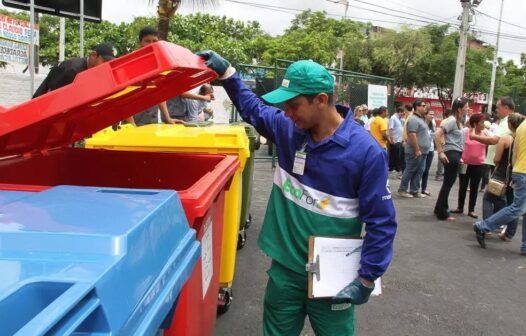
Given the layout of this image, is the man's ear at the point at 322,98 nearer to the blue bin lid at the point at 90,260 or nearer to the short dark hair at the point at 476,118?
the blue bin lid at the point at 90,260

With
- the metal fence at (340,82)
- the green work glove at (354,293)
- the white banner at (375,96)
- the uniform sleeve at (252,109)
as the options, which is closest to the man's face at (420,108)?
the metal fence at (340,82)

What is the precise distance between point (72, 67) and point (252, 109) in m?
2.49

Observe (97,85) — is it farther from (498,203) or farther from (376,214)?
(498,203)

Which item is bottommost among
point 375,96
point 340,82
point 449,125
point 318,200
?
point 318,200

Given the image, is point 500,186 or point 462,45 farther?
point 462,45

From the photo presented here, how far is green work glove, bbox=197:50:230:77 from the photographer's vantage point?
2.57m

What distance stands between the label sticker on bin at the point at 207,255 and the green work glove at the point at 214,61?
0.80 m

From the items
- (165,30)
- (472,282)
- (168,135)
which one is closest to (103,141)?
(168,135)

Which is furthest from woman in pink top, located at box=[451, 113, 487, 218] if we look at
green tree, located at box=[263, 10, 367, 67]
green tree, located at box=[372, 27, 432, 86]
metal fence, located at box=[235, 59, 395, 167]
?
green tree, located at box=[372, 27, 432, 86]

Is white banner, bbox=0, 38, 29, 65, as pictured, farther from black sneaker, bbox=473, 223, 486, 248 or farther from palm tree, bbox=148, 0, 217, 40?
black sneaker, bbox=473, 223, 486, 248

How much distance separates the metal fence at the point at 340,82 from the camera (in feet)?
37.7

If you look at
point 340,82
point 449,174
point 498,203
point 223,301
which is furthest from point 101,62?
point 340,82

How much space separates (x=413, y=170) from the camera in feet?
29.9

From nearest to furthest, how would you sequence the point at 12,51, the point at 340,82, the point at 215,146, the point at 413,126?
the point at 215,146 → the point at 413,126 → the point at 12,51 → the point at 340,82
